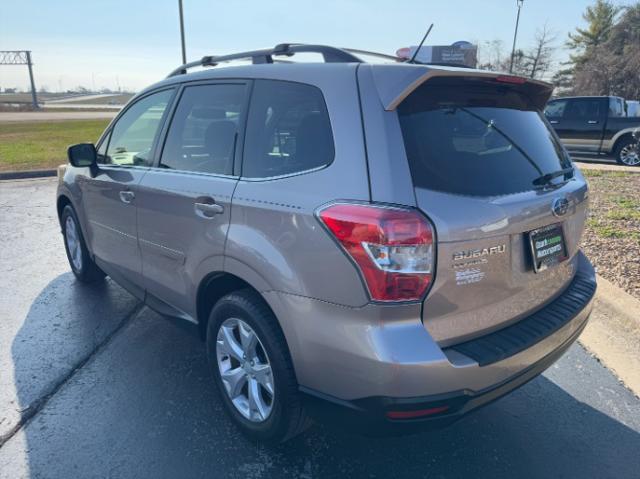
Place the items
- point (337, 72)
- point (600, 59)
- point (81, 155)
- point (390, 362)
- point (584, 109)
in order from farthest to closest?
point (600, 59), point (584, 109), point (81, 155), point (337, 72), point (390, 362)

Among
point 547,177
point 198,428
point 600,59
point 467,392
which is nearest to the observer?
point 467,392

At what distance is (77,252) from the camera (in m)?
4.75

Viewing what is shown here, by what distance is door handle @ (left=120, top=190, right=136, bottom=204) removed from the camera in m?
3.25

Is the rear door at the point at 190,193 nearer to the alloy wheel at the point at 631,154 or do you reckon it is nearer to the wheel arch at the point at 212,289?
the wheel arch at the point at 212,289

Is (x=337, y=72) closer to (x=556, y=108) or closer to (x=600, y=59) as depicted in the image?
(x=556, y=108)

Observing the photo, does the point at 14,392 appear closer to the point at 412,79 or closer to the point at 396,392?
the point at 396,392

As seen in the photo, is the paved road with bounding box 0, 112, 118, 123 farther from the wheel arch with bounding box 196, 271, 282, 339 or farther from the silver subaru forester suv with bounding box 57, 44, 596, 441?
the silver subaru forester suv with bounding box 57, 44, 596, 441

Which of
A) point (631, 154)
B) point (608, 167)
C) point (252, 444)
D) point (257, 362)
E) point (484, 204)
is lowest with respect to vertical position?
point (252, 444)

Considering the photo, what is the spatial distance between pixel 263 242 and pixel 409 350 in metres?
0.80

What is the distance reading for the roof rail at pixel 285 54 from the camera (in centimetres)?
235

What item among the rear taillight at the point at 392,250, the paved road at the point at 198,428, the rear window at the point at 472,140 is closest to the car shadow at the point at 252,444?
the paved road at the point at 198,428

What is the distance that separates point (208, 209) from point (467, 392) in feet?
4.97

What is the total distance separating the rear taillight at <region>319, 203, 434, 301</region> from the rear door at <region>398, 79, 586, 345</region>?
63mm

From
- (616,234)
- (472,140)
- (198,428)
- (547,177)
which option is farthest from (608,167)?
(198,428)
